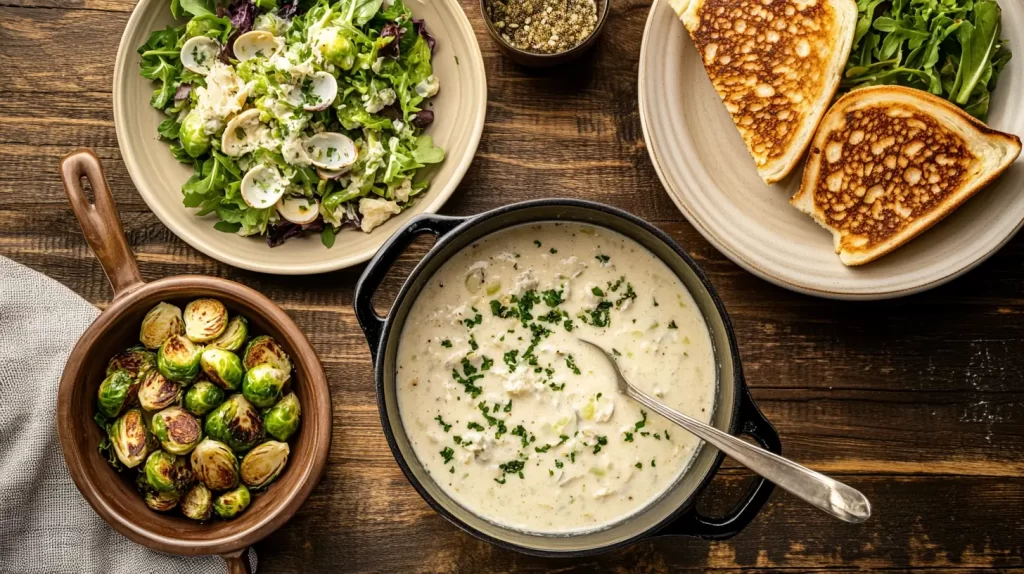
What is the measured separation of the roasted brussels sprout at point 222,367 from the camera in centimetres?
222

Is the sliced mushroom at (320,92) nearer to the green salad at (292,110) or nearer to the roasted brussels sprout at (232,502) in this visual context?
the green salad at (292,110)

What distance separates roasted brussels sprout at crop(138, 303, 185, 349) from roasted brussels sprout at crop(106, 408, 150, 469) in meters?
0.21

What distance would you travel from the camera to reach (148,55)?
2373 mm

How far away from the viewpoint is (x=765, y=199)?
2494 millimetres

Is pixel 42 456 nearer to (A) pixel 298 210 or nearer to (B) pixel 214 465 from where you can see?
(B) pixel 214 465

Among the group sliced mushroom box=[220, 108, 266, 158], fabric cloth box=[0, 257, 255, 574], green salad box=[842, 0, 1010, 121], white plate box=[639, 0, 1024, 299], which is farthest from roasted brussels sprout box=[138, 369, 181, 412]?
green salad box=[842, 0, 1010, 121]

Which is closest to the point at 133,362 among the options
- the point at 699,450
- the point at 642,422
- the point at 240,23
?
the point at 240,23

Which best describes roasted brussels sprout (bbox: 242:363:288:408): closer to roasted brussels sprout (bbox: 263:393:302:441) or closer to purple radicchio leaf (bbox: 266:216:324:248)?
roasted brussels sprout (bbox: 263:393:302:441)

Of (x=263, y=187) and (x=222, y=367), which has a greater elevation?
(x=263, y=187)

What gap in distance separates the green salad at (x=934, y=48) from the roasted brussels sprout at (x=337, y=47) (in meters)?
1.53

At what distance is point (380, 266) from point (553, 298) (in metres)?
0.51

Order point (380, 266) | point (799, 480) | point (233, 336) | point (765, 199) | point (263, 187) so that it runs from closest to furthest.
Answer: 1. point (799, 480)
2. point (380, 266)
3. point (233, 336)
4. point (263, 187)
5. point (765, 199)

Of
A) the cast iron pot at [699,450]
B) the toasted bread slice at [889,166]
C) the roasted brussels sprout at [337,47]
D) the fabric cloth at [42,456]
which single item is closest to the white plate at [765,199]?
the toasted bread slice at [889,166]

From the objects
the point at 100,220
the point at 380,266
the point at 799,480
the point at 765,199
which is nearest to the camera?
the point at 799,480
